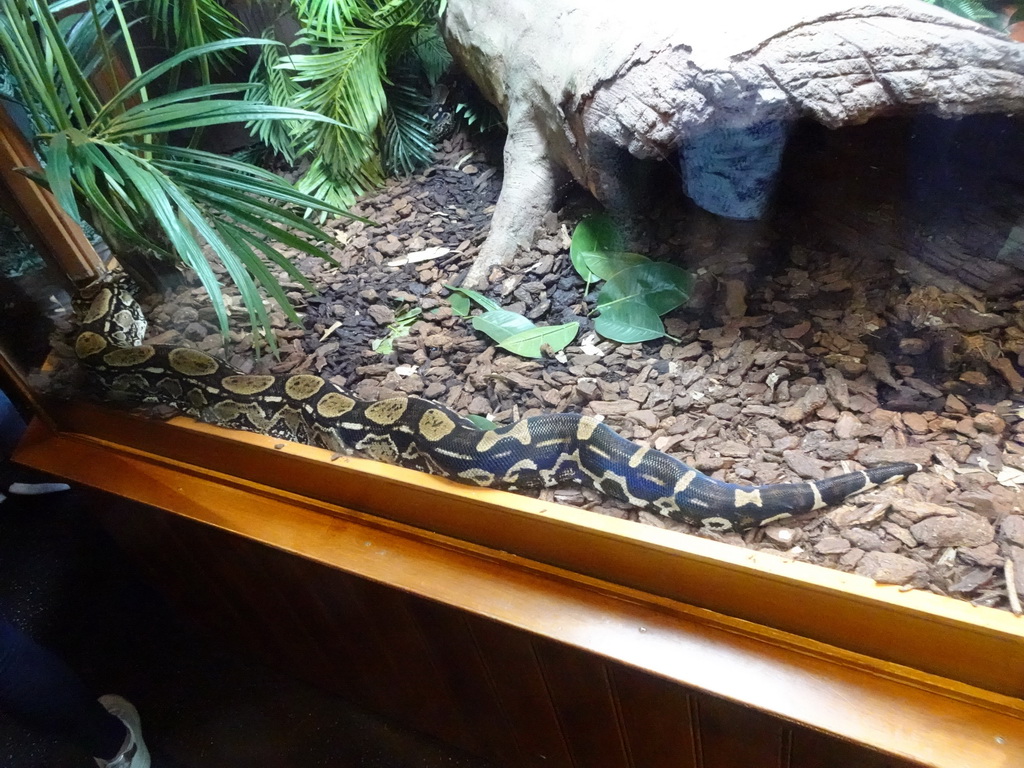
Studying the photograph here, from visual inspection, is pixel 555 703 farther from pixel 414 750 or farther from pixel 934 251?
pixel 934 251

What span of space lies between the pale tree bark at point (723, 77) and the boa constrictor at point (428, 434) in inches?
25.8

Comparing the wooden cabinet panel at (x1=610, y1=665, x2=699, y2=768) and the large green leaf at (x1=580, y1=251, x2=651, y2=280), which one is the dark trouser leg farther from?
the large green leaf at (x1=580, y1=251, x2=651, y2=280)

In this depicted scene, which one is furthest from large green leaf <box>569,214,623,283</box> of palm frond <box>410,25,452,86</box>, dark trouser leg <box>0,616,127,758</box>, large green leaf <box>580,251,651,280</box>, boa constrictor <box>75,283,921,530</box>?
dark trouser leg <box>0,616,127,758</box>

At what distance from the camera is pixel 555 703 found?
1.79 meters

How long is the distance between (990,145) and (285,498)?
1.84 meters

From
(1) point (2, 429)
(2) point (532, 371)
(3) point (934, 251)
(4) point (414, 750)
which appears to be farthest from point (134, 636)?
(3) point (934, 251)

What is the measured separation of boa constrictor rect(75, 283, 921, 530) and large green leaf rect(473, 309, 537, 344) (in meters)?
0.30

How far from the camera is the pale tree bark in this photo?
124cm

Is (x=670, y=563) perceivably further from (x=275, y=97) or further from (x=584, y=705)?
(x=275, y=97)

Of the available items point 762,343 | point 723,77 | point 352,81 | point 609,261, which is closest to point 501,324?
point 609,261

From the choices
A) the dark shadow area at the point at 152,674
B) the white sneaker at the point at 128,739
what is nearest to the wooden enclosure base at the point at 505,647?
the dark shadow area at the point at 152,674

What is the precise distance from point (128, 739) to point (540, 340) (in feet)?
6.39

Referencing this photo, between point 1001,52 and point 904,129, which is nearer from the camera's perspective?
point 1001,52

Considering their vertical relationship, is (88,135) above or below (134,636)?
above
